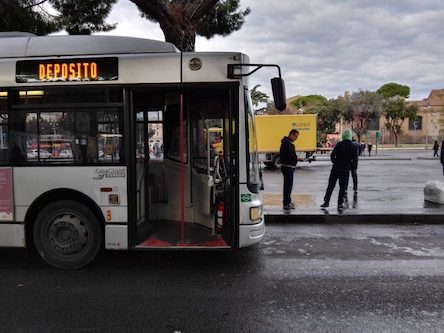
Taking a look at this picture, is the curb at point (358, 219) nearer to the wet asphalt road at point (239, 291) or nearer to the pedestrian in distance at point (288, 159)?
the pedestrian in distance at point (288, 159)

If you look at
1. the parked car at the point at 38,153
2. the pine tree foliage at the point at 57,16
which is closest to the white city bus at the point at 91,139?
the parked car at the point at 38,153

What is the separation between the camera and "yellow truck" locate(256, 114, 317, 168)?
24.6 meters

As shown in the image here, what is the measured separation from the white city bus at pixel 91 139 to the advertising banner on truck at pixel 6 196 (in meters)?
0.01

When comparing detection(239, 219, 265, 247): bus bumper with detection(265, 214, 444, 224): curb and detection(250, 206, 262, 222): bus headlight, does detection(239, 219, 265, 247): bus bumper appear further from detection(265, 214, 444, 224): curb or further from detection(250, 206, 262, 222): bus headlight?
detection(265, 214, 444, 224): curb

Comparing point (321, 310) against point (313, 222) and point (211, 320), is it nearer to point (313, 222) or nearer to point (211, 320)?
point (211, 320)

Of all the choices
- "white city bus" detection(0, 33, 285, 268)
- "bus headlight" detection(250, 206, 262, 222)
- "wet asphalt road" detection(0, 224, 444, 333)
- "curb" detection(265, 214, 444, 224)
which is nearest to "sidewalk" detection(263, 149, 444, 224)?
"curb" detection(265, 214, 444, 224)

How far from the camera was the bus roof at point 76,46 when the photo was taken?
583 centimetres

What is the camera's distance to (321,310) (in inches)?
175

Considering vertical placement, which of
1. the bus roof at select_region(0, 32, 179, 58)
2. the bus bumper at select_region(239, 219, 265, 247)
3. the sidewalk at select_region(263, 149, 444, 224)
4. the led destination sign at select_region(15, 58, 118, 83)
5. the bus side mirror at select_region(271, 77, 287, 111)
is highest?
the bus roof at select_region(0, 32, 179, 58)

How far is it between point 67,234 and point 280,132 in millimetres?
19748

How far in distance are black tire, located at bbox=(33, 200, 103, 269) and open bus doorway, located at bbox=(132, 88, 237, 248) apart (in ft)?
2.02

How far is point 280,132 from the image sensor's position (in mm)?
24656

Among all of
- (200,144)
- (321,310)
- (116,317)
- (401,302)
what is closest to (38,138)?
(200,144)

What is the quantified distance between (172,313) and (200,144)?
2737 millimetres
